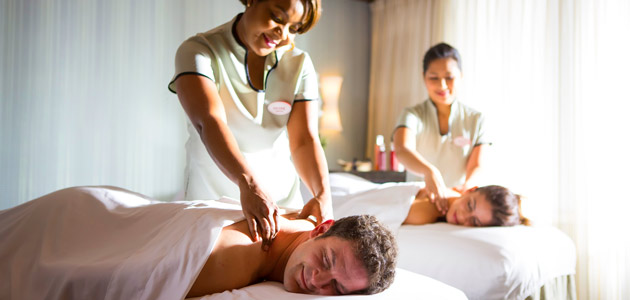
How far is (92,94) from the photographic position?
316cm

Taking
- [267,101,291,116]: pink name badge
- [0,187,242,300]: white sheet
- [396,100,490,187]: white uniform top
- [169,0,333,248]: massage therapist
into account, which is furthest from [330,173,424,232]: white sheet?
[0,187,242,300]: white sheet

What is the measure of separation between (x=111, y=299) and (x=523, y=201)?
6.57ft

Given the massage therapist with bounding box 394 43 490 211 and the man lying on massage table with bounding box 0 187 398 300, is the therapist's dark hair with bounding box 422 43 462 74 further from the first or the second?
the man lying on massage table with bounding box 0 187 398 300

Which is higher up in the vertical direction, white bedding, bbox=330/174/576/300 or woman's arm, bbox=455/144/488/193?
woman's arm, bbox=455/144/488/193

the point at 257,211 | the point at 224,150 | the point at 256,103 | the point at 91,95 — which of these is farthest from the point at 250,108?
the point at 91,95

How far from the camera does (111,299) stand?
3.40 feet

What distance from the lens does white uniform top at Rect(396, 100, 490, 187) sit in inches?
107

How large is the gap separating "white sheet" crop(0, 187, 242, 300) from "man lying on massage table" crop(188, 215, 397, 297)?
0.07 m

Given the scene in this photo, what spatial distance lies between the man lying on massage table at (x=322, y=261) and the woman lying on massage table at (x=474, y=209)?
1.18 metres

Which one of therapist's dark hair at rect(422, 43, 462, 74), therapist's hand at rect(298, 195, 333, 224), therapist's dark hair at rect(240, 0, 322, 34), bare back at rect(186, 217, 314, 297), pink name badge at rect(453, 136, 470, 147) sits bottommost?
bare back at rect(186, 217, 314, 297)

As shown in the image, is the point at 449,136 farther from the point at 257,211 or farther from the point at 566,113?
the point at 257,211

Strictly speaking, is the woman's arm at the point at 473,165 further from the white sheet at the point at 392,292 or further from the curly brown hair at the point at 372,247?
the curly brown hair at the point at 372,247

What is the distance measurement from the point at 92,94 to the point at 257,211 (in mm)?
2429

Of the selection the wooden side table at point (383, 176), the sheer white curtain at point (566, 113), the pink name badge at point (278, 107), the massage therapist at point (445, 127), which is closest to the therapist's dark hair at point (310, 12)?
the pink name badge at point (278, 107)
